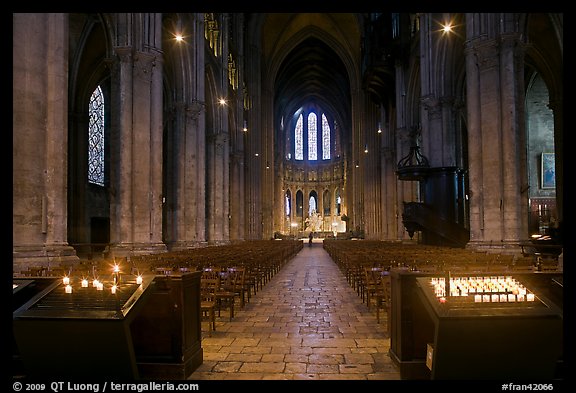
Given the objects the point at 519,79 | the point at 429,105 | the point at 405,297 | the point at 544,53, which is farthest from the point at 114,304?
the point at 544,53

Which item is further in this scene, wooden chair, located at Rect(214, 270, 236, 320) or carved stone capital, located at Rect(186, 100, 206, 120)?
carved stone capital, located at Rect(186, 100, 206, 120)

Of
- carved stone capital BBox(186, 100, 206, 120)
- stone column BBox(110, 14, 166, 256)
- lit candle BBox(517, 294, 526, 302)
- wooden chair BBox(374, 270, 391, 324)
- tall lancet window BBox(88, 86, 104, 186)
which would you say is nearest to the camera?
lit candle BBox(517, 294, 526, 302)

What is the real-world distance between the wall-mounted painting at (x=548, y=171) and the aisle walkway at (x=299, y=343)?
24.3m

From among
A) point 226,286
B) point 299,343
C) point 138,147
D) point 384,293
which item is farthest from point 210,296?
point 138,147

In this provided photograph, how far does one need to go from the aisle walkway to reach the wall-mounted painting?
957 inches

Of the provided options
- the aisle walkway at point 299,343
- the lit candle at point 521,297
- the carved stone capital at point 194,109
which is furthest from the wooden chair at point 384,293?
the carved stone capital at point 194,109

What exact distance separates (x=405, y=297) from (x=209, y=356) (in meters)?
2.65

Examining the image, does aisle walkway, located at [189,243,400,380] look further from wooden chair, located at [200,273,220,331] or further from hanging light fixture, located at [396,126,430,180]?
hanging light fixture, located at [396,126,430,180]

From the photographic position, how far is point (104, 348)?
4348 mm

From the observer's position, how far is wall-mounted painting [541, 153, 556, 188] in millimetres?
30578

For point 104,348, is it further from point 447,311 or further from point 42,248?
point 42,248

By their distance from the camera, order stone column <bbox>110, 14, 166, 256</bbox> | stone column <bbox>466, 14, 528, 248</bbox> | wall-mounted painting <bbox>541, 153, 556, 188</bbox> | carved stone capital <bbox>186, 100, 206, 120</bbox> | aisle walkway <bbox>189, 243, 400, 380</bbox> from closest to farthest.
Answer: aisle walkway <bbox>189, 243, 400, 380</bbox> < stone column <bbox>466, 14, 528, 248</bbox> < stone column <bbox>110, 14, 166, 256</bbox> < carved stone capital <bbox>186, 100, 206, 120</bbox> < wall-mounted painting <bbox>541, 153, 556, 188</bbox>

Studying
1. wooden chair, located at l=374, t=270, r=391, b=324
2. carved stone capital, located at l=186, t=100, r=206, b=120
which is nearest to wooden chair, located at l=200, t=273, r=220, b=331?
wooden chair, located at l=374, t=270, r=391, b=324

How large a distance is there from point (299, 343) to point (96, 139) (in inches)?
1046
